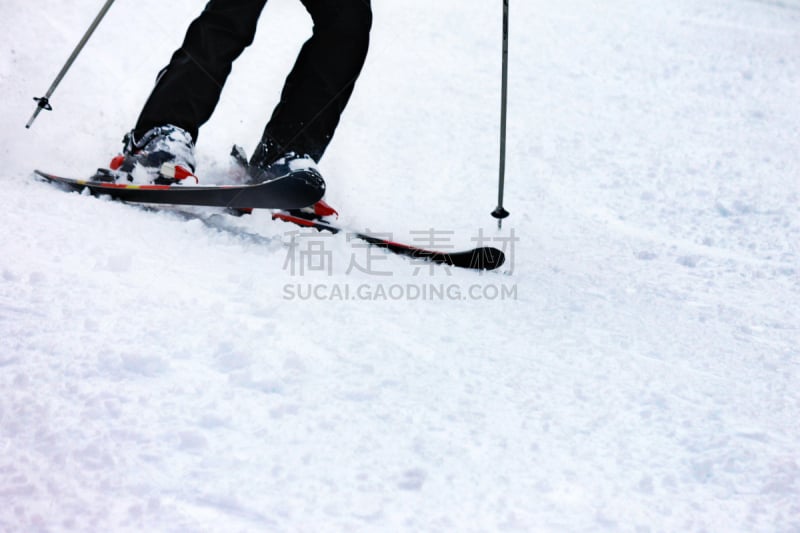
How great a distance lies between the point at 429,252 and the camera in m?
2.88

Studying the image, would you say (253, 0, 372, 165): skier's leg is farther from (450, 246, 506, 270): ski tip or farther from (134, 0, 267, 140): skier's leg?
(450, 246, 506, 270): ski tip

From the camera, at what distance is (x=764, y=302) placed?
2.97 meters

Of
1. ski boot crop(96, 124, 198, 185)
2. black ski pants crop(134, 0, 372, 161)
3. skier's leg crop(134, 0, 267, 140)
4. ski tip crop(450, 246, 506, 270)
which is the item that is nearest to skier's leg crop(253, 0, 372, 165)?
black ski pants crop(134, 0, 372, 161)

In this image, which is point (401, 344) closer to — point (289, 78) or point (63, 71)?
point (289, 78)

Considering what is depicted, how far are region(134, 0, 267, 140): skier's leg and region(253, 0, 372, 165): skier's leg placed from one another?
0.27m

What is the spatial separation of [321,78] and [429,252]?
Result: 0.90 meters

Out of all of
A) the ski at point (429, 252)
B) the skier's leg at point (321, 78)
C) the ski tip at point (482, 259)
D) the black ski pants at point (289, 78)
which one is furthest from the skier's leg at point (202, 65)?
the ski tip at point (482, 259)

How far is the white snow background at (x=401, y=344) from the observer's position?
4.26 feet

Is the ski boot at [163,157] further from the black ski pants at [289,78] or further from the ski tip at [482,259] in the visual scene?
the ski tip at [482,259]

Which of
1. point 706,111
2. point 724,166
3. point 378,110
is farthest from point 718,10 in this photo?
point 378,110

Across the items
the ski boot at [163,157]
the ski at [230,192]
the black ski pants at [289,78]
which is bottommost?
the ski at [230,192]

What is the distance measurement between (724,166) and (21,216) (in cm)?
431

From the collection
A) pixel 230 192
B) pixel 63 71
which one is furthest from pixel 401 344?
pixel 63 71

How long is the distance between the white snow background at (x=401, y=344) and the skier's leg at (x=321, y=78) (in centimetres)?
44
